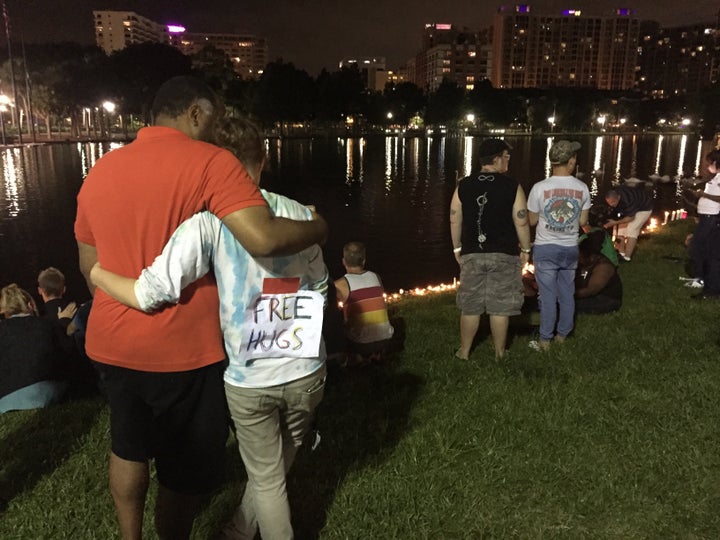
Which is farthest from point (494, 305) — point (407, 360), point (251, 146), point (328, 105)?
point (328, 105)

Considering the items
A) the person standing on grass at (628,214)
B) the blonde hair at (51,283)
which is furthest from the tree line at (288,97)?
the blonde hair at (51,283)

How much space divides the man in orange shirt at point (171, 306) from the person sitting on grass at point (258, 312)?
80 mm

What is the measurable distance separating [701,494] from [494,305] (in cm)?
→ 240

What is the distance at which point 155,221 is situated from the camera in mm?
2373

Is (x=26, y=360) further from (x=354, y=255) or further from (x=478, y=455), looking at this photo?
(x=478, y=455)

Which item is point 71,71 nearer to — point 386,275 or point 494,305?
point 386,275

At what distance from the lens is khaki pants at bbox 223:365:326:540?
2.55 metres

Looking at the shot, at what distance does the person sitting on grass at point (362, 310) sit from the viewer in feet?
19.2

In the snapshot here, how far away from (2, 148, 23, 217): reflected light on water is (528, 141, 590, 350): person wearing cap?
1891 cm

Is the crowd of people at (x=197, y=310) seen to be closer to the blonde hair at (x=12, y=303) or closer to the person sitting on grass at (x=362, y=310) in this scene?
the person sitting on grass at (x=362, y=310)

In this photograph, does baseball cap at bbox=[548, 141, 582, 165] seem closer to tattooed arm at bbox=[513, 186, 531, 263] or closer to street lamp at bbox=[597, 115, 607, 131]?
tattooed arm at bbox=[513, 186, 531, 263]

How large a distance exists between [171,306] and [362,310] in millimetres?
3539

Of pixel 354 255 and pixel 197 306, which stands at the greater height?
pixel 197 306

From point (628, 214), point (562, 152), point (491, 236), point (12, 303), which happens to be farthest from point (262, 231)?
point (628, 214)
